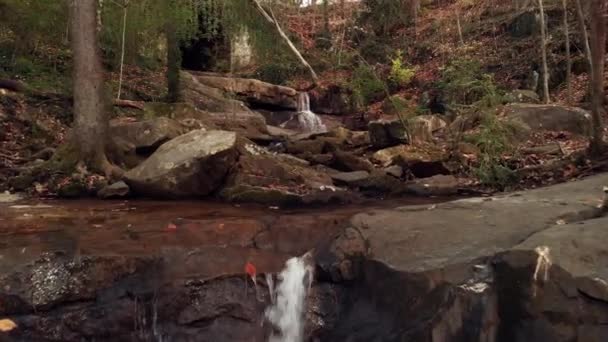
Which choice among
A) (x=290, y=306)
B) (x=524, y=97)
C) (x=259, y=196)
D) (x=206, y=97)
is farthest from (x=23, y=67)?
(x=524, y=97)

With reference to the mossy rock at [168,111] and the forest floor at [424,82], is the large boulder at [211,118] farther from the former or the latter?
the forest floor at [424,82]

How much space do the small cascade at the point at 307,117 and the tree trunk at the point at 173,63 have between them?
474 centimetres

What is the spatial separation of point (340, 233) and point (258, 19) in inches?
437

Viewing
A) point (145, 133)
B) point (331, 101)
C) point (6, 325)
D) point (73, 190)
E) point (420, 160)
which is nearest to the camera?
point (6, 325)

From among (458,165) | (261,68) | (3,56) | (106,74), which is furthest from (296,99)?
(458,165)

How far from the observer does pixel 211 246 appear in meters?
5.38

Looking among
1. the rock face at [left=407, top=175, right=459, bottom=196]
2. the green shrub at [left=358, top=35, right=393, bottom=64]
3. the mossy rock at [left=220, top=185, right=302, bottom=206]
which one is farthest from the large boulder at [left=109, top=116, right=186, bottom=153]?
the green shrub at [left=358, top=35, right=393, bottom=64]

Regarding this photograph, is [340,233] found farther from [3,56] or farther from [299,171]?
[3,56]

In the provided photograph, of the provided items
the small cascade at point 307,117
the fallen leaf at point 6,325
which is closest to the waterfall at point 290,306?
the fallen leaf at point 6,325

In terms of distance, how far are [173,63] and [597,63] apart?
10.2 m

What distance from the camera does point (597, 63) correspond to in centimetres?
779

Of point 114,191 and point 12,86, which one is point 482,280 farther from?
point 12,86

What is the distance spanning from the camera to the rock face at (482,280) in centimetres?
381

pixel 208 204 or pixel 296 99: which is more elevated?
pixel 296 99
